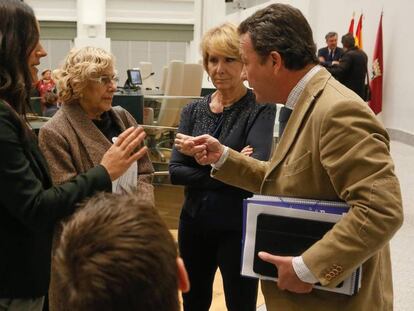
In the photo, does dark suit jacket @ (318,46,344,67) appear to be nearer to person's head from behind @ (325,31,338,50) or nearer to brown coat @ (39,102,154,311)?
person's head from behind @ (325,31,338,50)

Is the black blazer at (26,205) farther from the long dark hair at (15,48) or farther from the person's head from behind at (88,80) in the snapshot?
the person's head from behind at (88,80)

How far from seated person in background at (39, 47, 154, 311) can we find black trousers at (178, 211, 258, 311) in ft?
0.83

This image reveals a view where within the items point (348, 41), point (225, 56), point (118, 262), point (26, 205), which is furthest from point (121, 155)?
point (348, 41)

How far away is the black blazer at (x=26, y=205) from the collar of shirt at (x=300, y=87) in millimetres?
602

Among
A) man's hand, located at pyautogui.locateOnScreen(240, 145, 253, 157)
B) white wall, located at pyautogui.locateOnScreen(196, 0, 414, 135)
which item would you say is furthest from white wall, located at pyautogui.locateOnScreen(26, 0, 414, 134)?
man's hand, located at pyautogui.locateOnScreen(240, 145, 253, 157)

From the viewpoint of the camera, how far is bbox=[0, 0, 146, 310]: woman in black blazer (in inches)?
51.7

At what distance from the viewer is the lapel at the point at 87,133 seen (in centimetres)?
191

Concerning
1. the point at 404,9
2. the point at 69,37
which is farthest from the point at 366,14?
the point at 69,37

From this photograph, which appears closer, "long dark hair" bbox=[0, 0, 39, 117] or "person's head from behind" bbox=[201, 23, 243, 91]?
"long dark hair" bbox=[0, 0, 39, 117]

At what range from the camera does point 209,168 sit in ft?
6.73

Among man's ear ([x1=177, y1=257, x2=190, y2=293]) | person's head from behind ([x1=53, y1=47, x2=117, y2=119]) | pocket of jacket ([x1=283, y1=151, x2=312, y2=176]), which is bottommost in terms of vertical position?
man's ear ([x1=177, y1=257, x2=190, y2=293])

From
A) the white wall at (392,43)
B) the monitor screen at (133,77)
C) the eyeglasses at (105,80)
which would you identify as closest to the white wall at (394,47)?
the white wall at (392,43)

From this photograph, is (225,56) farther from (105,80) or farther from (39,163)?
(39,163)

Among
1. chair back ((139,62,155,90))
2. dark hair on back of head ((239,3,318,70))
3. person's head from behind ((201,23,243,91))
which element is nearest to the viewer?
dark hair on back of head ((239,3,318,70))
